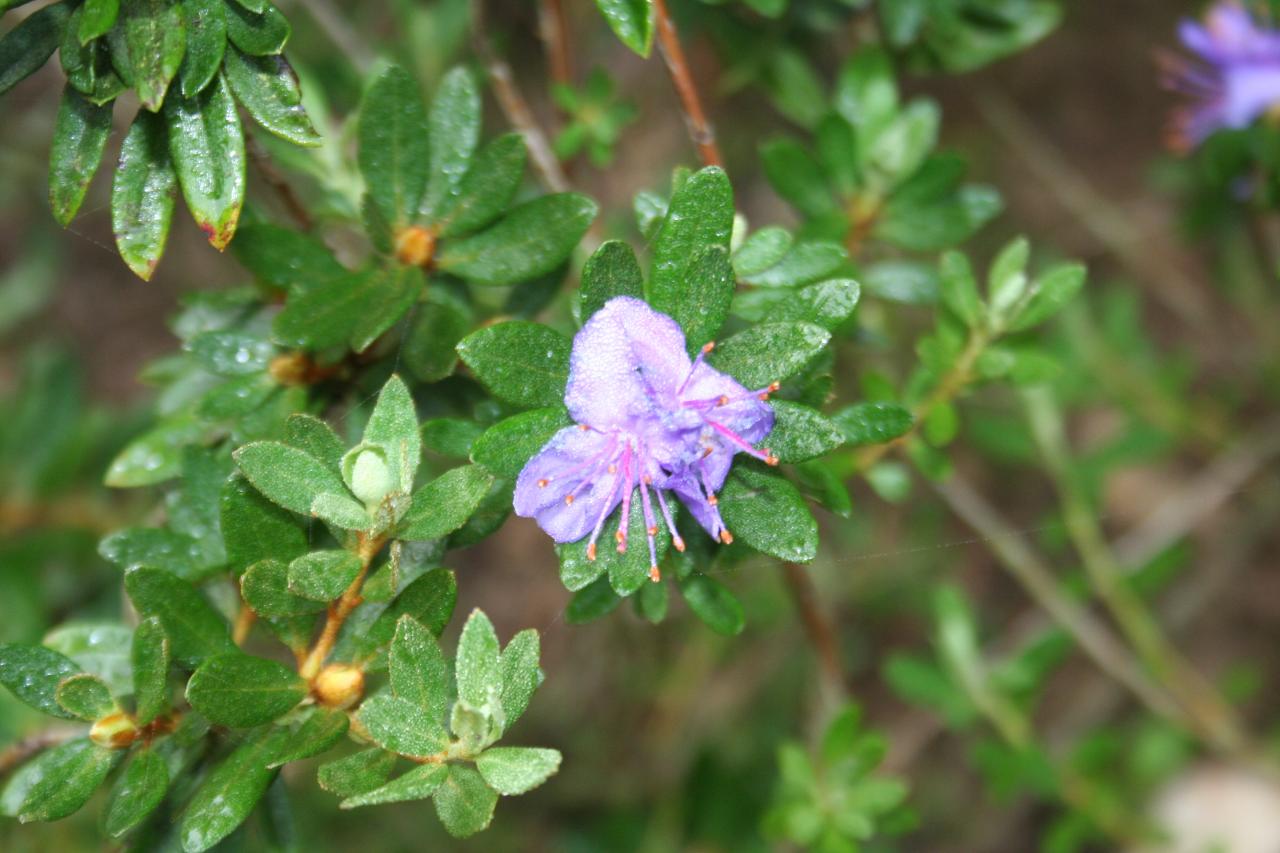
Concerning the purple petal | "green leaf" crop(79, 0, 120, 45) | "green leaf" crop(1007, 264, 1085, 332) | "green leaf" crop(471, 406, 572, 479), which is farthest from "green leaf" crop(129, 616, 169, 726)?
"green leaf" crop(1007, 264, 1085, 332)

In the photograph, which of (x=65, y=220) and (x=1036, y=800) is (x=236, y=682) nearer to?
(x=65, y=220)

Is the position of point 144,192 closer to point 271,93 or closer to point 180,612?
point 271,93

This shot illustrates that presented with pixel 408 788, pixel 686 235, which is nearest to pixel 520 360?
pixel 686 235

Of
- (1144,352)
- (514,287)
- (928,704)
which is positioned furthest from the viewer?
(1144,352)

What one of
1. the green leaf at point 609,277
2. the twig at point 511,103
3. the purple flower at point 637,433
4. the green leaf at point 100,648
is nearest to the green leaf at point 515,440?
the purple flower at point 637,433

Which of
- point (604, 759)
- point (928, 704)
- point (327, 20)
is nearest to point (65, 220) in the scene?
point (327, 20)

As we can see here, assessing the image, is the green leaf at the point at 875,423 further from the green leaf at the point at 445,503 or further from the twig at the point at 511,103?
the twig at the point at 511,103
